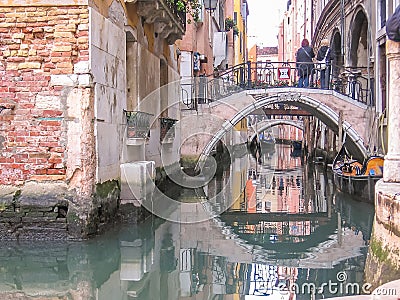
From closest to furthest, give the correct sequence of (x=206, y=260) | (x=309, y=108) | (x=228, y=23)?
(x=206, y=260)
(x=309, y=108)
(x=228, y=23)

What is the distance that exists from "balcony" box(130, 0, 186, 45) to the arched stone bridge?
2.39 m

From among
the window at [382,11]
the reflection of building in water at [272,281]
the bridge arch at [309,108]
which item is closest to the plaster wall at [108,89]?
the reflection of building in water at [272,281]

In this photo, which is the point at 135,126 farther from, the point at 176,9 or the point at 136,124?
the point at 176,9

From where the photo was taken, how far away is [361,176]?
10.1m

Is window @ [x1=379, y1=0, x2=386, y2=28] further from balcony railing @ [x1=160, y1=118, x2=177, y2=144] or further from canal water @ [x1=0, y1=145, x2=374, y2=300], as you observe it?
balcony railing @ [x1=160, y1=118, x2=177, y2=144]

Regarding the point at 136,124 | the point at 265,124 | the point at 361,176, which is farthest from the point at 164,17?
the point at 265,124

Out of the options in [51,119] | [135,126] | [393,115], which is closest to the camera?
[393,115]

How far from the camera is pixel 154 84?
10133mm

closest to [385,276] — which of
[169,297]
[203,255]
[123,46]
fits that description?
[169,297]

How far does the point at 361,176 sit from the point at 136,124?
12.7 feet

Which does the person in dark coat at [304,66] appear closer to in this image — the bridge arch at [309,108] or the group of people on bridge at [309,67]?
the group of people on bridge at [309,67]

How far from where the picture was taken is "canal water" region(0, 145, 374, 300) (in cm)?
500

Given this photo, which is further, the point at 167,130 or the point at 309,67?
the point at 309,67

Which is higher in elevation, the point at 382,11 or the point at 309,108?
the point at 382,11
